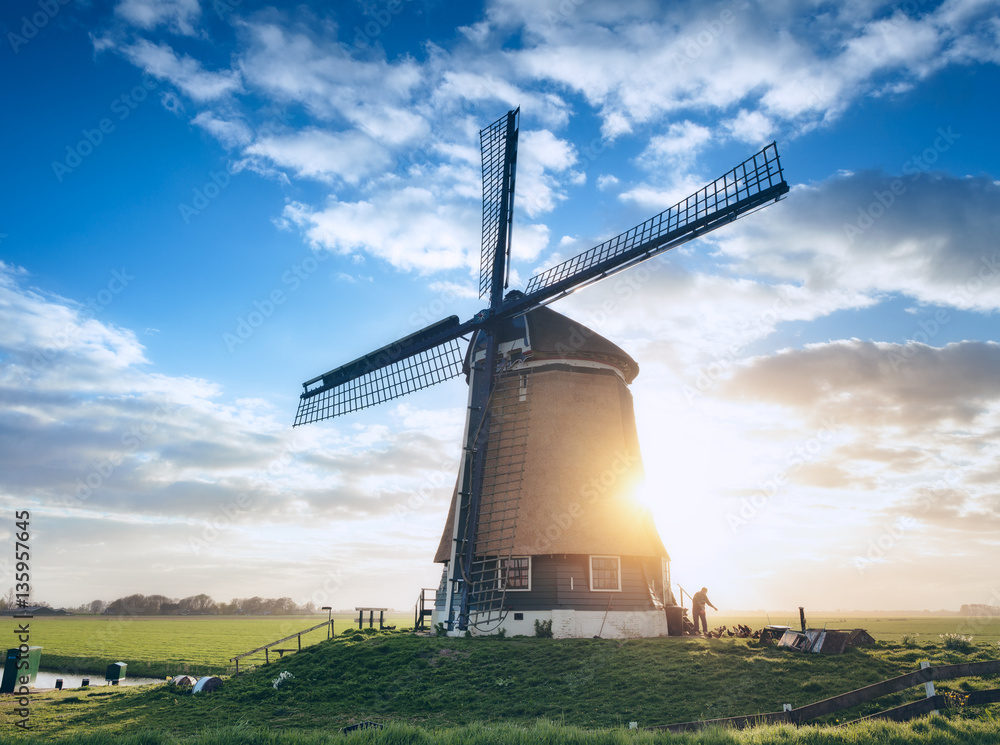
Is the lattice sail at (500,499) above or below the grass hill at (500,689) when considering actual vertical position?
above

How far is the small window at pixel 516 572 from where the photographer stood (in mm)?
21500

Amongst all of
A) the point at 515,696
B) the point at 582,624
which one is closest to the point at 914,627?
the point at 582,624

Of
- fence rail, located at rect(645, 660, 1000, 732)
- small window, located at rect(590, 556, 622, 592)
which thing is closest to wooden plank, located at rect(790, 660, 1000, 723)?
fence rail, located at rect(645, 660, 1000, 732)

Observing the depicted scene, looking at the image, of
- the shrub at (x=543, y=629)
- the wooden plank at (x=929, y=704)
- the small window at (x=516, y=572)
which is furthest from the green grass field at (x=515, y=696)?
the small window at (x=516, y=572)

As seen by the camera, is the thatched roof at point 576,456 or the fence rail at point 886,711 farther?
the thatched roof at point 576,456

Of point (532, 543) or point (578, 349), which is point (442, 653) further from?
point (578, 349)

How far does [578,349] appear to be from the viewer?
2403 centimetres

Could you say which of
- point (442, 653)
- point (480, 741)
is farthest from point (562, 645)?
point (480, 741)

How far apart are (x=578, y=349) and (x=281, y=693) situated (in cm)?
1469

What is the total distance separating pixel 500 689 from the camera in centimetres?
1579

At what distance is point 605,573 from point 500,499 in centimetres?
433

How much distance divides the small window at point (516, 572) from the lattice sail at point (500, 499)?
0.03 meters

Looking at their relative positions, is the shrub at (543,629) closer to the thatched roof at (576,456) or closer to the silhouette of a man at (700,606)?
the thatched roof at (576,456)

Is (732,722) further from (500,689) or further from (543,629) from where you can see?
(543,629)
